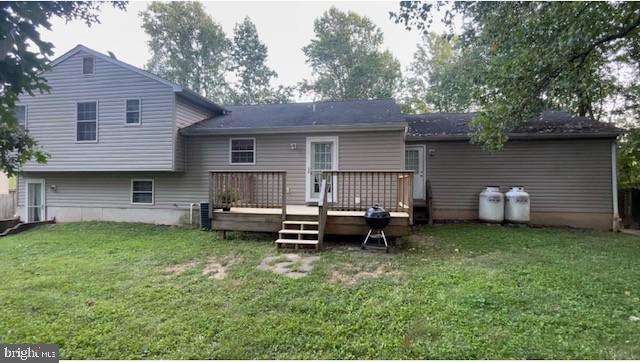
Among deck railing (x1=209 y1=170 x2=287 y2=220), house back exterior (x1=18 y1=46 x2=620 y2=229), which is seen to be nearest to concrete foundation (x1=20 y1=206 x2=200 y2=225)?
house back exterior (x1=18 y1=46 x2=620 y2=229)

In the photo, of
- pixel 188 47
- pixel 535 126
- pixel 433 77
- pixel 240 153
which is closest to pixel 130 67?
pixel 240 153

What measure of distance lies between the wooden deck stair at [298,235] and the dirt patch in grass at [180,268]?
5.05 feet

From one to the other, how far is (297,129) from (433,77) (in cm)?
1504

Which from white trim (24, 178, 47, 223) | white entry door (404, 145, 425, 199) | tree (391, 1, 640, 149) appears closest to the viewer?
tree (391, 1, 640, 149)

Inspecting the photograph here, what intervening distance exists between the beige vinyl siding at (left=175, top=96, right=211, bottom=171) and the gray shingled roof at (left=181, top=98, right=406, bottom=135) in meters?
0.22

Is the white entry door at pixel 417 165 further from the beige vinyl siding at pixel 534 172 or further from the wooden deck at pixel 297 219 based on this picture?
the wooden deck at pixel 297 219

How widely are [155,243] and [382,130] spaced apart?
19.8 feet

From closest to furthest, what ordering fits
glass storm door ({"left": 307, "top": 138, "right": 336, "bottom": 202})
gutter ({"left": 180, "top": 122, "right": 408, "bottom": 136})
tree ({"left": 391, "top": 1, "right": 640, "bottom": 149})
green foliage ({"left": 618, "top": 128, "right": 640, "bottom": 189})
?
tree ({"left": 391, "top": 1, "right": 640, "bottom": 149}), gutter ({"left": 180, "top": 122, "right": 408, "bottom": 136}), glass storm door ({"left": 307, "top": 138, "right": 336, "bottom": 202}), green foliage ({"left": 618, "top": 128, "right": 640, "bottom": 189})

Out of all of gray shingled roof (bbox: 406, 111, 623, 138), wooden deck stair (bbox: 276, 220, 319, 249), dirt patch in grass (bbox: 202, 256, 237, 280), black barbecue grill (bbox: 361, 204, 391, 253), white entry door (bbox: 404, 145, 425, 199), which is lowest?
dirt patch in grass (bbox: 202, 256, 237, 280)

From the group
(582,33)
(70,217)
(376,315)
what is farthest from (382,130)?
(70,217)

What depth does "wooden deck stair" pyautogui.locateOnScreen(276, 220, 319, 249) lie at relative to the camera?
5.96m

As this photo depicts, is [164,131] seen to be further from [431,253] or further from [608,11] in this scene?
[608,11]

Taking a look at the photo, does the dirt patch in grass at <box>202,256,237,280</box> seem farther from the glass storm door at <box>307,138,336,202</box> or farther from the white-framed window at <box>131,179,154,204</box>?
the white-framed window at <box>131,179,154,204</box>

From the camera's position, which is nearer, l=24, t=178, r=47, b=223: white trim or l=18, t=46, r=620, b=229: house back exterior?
l=18, t=46, r=620, b=229: house back exterior
